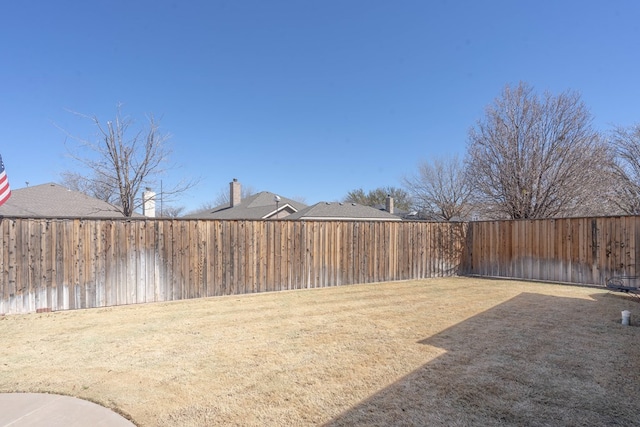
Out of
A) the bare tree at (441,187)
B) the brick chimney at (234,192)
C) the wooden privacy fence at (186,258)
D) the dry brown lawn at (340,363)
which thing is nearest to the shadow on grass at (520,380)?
the dry brown lawn at (340,363)

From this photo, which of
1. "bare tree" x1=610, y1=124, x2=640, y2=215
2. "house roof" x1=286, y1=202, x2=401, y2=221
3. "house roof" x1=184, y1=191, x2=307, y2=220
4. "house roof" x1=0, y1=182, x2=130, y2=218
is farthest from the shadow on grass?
"house roof" x1=184, y1=191, x2=307, y2=220

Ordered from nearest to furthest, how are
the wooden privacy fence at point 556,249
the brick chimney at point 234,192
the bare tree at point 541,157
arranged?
the wooden privacy fence at point 556,249
the bare tree at point 541,157
the brick chimney at point 234,192

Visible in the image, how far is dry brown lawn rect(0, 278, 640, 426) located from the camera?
255 centimetres

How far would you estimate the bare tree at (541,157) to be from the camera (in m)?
12.1

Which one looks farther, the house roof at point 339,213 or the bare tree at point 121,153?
the house roof at point 339,213

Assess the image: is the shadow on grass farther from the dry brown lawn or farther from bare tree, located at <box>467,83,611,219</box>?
bare tree, located at <box>467,83,611,219</box>

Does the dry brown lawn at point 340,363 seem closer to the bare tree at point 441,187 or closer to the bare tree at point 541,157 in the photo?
the bare tree at point 541,157

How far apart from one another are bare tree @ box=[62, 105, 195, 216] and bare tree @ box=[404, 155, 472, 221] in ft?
67.8

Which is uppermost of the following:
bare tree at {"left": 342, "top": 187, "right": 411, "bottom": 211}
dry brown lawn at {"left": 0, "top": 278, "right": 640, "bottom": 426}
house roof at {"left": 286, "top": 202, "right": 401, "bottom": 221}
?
bare tree at {"left": 342, "top": 187, "right": 411, "bottom": 211}

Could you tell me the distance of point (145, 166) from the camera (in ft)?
33.0

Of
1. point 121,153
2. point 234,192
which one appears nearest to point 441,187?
point 234,192

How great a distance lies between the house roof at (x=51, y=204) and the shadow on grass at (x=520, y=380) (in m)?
10.9

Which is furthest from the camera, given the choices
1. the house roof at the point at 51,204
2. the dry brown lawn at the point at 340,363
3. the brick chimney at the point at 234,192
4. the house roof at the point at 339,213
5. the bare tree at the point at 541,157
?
the brick chimney at the point at 234,192

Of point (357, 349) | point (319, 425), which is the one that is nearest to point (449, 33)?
point (357, 349)
